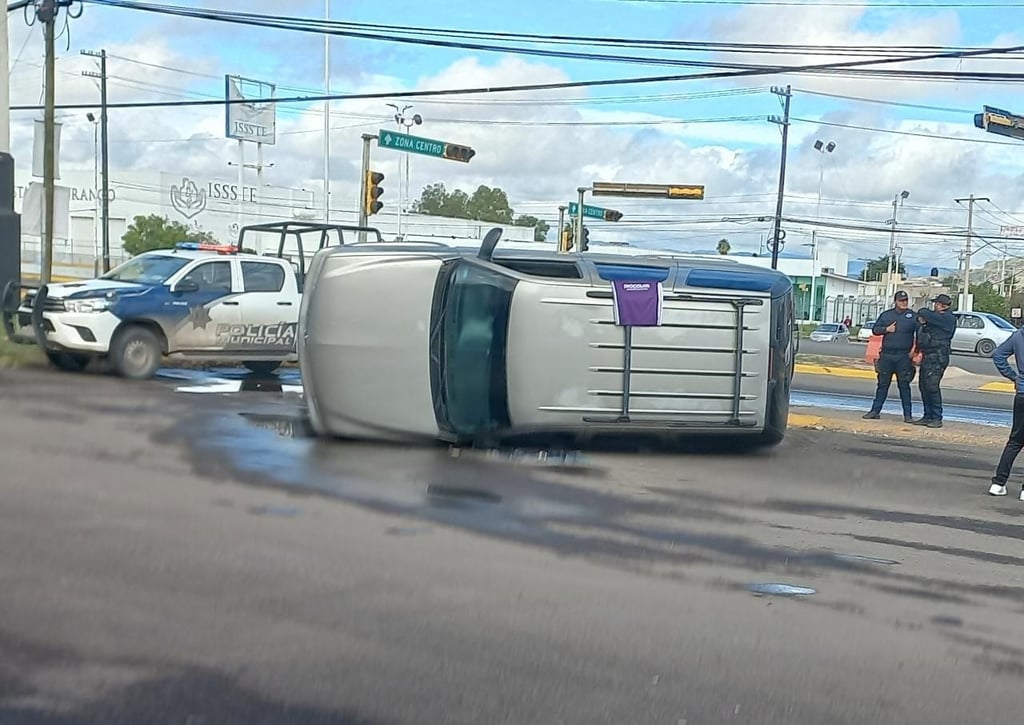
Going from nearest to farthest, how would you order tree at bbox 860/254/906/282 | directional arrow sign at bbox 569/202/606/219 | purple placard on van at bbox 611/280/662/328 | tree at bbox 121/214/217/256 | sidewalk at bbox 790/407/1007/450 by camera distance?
purple placard on van at bbox 611/280/662/328 → sidewalk at bbox 790/407/1007/450 → directional arrow sign at bbox 569/202/606/219 → tree at bbox 121/214/217/256 → tree at bbox 860/254/906/282

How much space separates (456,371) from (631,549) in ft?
12.3

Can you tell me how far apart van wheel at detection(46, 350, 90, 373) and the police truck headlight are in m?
1.08

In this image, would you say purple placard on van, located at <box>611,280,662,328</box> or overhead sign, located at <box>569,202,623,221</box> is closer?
purple placard on van, located at <box>611,280,662,328</box>

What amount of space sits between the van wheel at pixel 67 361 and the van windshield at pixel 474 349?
7.35m

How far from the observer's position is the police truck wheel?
1464 centimetres

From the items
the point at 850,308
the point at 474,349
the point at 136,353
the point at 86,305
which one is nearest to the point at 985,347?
the point at 136,353

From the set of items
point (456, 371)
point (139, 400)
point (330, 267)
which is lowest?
point (139, 400)

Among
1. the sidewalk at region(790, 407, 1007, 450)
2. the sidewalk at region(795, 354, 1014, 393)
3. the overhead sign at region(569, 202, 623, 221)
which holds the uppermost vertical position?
the overhead sign at region(569, 202, 623, 221)

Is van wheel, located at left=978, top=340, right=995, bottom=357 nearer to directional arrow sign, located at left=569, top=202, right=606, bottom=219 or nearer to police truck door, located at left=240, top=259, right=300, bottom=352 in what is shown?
directional arrow sign, located at left=569, top=202, right=606, bottom=219

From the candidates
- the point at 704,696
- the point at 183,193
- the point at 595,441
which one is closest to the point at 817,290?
the point at 183,193

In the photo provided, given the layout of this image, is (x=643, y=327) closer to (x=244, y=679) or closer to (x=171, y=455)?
(x=171, y=455)

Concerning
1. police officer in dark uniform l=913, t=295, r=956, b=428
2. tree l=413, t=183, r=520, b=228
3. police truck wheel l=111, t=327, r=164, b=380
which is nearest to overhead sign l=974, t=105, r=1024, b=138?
police officer in dark uniform l=913, t=295, r=956, b=428

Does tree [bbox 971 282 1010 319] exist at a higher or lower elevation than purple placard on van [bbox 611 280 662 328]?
lower

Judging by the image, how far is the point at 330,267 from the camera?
10367 mm
